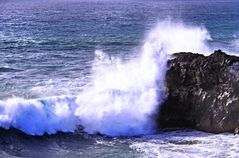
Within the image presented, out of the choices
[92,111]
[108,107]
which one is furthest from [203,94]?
[92,111]

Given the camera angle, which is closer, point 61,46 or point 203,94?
point 203,94

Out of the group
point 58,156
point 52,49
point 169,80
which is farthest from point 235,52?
point 58,156

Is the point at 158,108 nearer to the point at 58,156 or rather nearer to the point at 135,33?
the point at 58,156

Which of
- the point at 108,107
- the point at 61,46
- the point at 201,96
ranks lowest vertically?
the point at 108,107

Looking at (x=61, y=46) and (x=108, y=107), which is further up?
(x=61, y=46)

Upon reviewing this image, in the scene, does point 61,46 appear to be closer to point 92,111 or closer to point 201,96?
point 92,111

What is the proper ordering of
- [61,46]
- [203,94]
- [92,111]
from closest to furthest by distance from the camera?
[203,94]
[92,111]
[61,46]

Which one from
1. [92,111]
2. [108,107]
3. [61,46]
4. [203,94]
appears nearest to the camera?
[203,94]
